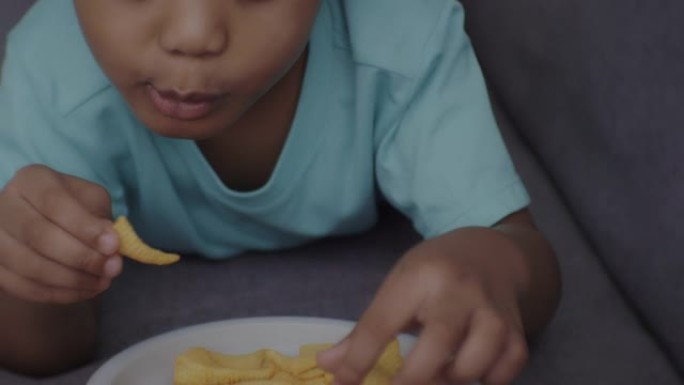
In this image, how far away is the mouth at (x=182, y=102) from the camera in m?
0.77

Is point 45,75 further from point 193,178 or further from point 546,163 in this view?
point 546,163

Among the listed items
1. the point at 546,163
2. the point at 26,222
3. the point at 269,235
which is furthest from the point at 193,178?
the point at 546,163

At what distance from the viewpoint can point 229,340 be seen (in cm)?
83

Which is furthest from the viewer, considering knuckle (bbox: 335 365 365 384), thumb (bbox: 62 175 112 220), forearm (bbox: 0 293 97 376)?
forearm (bbox: 0 293 97 376)

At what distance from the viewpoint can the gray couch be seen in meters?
0.91

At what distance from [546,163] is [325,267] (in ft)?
0.73

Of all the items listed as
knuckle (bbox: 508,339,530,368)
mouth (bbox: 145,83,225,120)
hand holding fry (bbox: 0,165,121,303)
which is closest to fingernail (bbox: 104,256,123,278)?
hand holding fry (bbox: 0,165,121,303)

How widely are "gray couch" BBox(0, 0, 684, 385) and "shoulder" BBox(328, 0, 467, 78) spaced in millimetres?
127

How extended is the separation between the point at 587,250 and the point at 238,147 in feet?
0.90

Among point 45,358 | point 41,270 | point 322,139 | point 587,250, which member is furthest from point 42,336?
point 587,250

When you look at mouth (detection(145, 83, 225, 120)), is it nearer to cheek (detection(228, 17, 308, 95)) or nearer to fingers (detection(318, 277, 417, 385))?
cheek (detection(228, 17, 308, 95))

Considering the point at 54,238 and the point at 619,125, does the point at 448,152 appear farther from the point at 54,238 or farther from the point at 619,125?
the point at 54,238

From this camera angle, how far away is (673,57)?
0.92 meters

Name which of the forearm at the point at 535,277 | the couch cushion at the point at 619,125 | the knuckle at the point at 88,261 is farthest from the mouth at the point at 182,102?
the couch cushion at the point at 619,125
